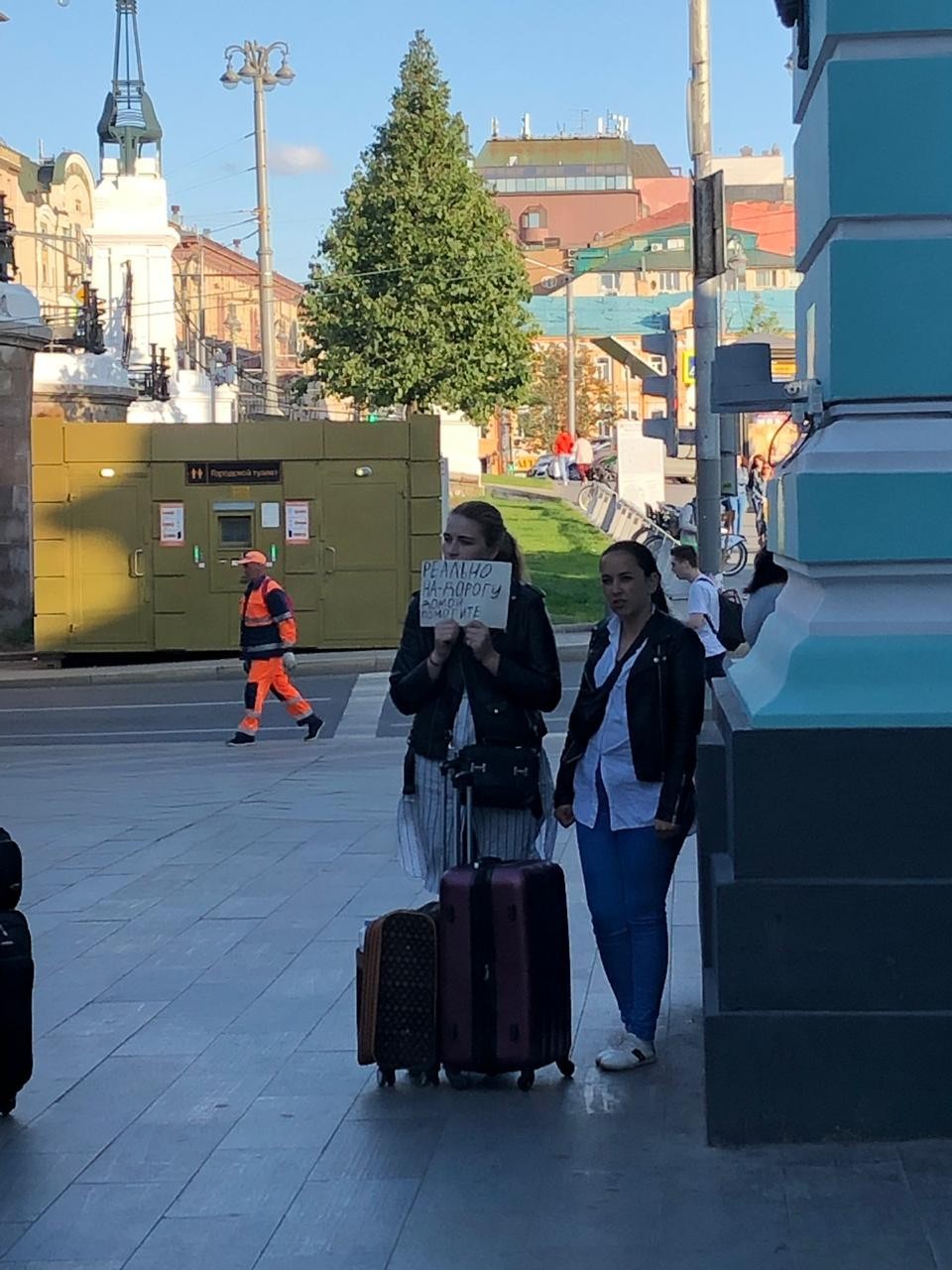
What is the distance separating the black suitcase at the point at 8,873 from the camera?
586 centimetres

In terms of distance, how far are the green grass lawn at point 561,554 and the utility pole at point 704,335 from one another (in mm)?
5566

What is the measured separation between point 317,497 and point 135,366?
1012 inches

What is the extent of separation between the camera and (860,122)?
17.7 ft

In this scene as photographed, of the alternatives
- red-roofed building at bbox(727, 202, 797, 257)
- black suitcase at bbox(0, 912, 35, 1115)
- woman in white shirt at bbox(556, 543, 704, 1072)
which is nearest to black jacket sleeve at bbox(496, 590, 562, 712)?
woman in white shirt at bbox(556, 543, 704, 1072)

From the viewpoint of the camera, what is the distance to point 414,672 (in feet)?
20.2

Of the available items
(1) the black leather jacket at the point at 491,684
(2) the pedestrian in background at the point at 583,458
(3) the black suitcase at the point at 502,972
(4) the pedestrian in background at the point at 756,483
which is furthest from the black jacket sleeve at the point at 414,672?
(2) the pedestrian in background at the point at 583,458

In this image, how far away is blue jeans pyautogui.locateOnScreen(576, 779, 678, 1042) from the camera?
6090 mm

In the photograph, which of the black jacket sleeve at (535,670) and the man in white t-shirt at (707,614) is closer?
the black jacket sleeve at (535,670)

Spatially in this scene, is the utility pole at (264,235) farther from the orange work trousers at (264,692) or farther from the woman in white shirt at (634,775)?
the woman in white shirt at (634,775)

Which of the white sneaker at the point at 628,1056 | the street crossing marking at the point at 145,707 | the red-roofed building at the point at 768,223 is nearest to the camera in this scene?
the white sneaker at the point at 628,1056

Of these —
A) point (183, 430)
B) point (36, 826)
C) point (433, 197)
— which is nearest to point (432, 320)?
point (433, 197)

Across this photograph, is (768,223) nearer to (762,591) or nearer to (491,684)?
(762,591)

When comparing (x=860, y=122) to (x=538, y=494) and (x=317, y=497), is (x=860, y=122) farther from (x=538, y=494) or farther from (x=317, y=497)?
(x=538, y=494)

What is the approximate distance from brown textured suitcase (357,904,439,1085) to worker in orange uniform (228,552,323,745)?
10.8 m
